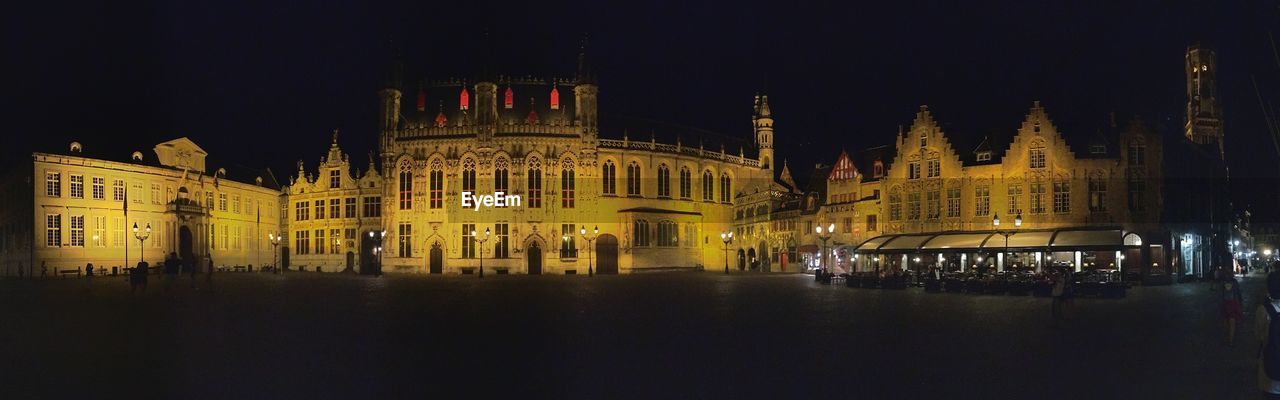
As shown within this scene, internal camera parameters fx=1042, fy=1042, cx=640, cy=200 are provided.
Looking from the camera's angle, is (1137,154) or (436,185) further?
(436,185)

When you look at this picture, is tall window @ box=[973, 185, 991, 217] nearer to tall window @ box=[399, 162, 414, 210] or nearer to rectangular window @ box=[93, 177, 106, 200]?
tall window @ box=[399, 162, 414, 210]

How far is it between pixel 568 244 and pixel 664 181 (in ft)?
36.1

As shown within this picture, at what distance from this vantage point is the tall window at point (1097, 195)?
54.5m

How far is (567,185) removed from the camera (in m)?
80.5

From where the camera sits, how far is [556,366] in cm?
1593

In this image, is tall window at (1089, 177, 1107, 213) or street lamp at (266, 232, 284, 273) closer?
tall window at (1089, 177, 1107, 213)

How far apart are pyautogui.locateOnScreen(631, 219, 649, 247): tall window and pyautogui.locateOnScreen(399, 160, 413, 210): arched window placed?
17.7m

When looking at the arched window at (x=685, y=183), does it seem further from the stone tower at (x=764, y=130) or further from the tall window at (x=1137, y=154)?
the tall window at (x=1137, y=154)

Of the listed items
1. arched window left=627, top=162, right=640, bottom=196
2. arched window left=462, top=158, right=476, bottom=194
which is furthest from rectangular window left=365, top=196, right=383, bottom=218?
arched window left=627, top=162, right=640, bottom=196

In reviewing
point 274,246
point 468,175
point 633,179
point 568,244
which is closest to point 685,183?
point 633,179

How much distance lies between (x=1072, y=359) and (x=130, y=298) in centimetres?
3160

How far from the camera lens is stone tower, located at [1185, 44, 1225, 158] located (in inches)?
3826

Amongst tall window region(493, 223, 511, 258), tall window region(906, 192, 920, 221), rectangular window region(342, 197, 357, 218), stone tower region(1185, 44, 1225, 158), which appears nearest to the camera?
tall window region(906, 192, 920, 221)

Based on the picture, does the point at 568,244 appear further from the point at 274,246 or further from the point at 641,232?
the point at 274,246
